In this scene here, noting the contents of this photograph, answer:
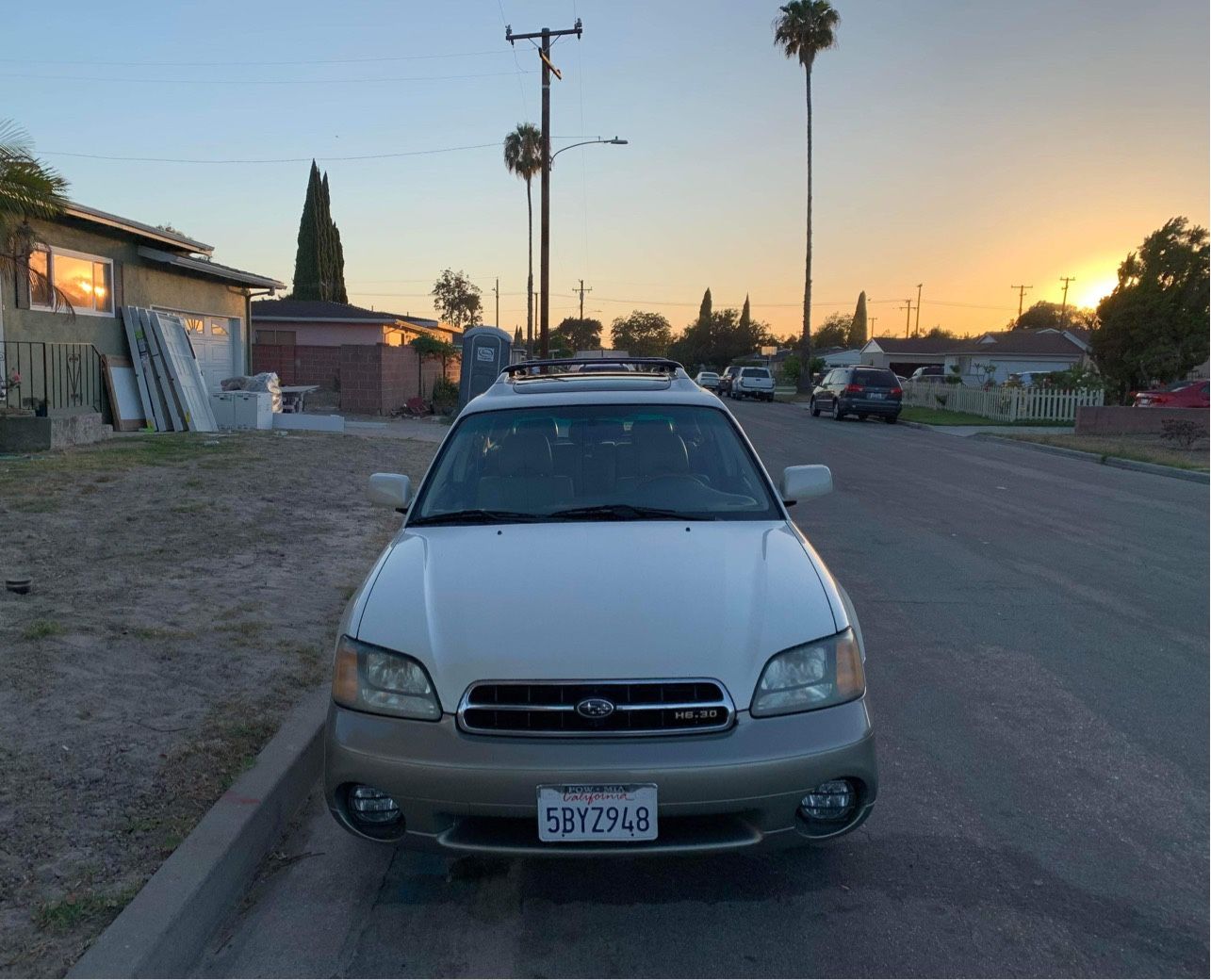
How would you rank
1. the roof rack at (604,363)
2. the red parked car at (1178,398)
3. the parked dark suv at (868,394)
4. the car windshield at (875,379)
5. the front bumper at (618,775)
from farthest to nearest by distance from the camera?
the car windshield at (875,379)
the parked dark suv at (868,394)
the red parked car at (1178,398)
the roof rack at (604,363)
the front bumper at (618,775)

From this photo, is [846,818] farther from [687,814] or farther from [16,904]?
[16,904]

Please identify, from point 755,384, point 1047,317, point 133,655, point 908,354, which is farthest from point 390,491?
point 1047,317

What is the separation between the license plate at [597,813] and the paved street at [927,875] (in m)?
0.41

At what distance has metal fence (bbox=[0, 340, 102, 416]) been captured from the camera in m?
13.8

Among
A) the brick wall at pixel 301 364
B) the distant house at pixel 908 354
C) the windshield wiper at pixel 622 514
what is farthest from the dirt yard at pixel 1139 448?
the distant house at pixel 908 354

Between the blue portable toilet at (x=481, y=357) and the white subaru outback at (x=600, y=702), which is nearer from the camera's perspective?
the white subaru outback at (x=600, y=702)

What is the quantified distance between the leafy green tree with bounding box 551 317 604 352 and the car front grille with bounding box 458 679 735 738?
9933 centimetres

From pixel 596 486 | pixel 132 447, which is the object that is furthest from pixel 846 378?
pixel 596 486

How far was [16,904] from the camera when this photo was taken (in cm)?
311

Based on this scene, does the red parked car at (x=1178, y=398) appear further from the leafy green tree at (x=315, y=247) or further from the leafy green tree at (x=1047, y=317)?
the leafy green tree at (x=1047, y=317)

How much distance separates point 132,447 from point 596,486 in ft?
36.8

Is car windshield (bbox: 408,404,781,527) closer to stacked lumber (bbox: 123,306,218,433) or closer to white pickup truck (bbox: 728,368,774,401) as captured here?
stacked lumber (bbox: 123,306,218,433)

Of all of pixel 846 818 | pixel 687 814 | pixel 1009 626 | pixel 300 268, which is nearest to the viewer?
pixel 687 814

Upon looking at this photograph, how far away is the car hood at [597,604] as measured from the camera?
10.2 ft
